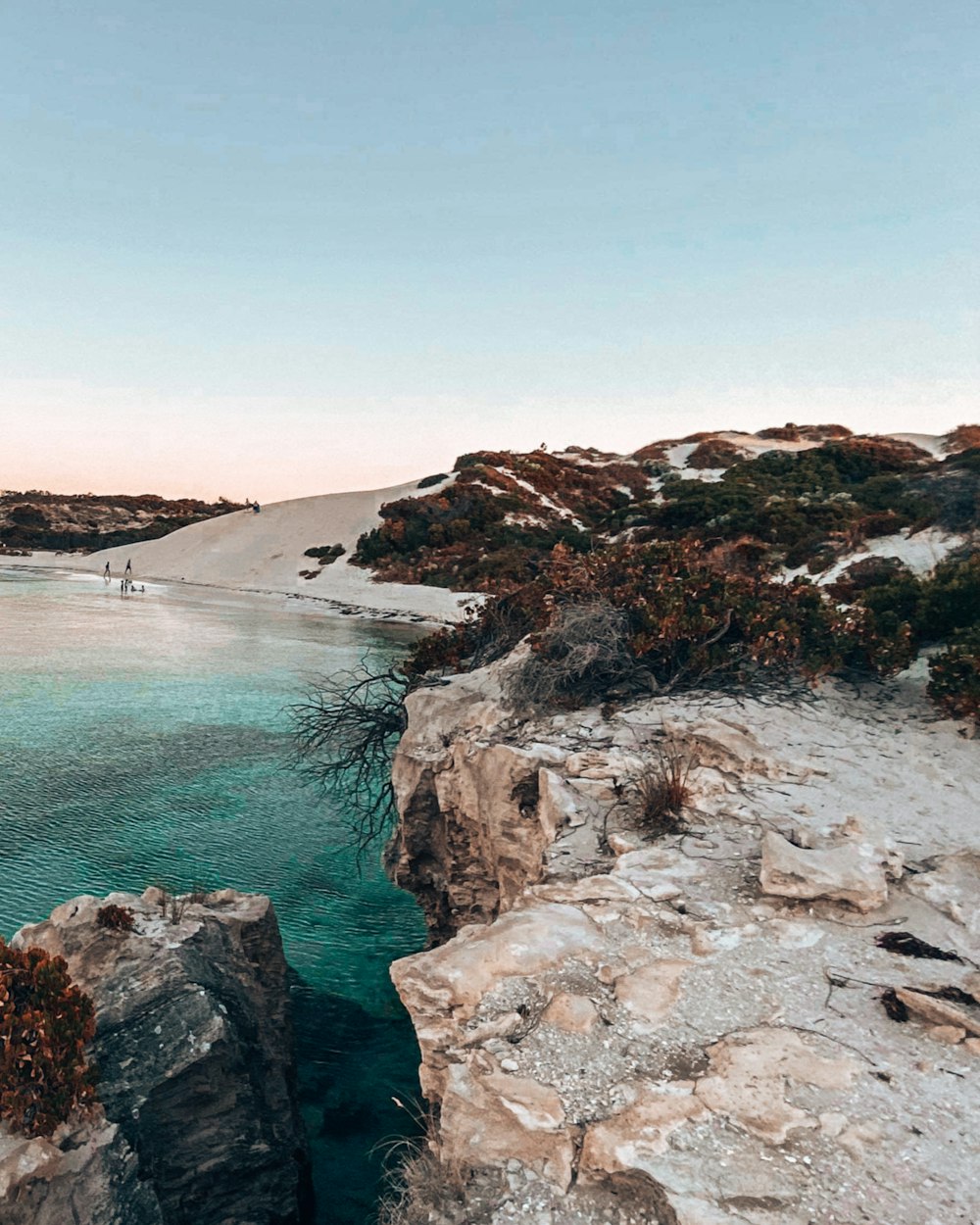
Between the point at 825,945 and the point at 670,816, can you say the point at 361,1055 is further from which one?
the point at 825,945

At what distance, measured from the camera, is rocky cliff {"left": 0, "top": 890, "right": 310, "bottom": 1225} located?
419 centimetres

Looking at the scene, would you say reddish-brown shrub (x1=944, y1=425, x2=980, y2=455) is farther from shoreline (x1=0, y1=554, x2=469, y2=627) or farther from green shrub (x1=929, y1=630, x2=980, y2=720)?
green shrub (x1=929, y1=630, x2=980, y2=720)

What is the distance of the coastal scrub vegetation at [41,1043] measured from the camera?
423 cm

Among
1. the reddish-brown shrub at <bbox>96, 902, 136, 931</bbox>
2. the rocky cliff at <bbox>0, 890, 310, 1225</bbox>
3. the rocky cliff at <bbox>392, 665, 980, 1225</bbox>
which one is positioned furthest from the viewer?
the reddish-brown shrub at <bbox>96, 902, 136, 931</bbox>

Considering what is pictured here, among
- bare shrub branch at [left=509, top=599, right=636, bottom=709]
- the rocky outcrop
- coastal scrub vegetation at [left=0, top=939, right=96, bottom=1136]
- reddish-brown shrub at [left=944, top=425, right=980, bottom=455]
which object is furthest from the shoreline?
reddish-brown shrub at [left=944, top=425, right=980, bottom=455]

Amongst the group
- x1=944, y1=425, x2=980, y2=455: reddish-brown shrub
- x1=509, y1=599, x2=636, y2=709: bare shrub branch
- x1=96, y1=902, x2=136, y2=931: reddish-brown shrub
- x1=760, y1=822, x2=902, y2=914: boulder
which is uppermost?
x1=944, y1=425, x2=980, y2=455: reddish-brown shrub

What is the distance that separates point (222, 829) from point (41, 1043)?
30.8ft

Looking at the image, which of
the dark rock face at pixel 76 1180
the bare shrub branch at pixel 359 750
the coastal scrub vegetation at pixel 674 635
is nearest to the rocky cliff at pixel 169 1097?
the dark rock face at pixel 76 1180

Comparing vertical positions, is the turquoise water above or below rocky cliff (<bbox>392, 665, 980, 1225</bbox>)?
below

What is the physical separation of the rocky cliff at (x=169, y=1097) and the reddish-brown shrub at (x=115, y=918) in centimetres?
5

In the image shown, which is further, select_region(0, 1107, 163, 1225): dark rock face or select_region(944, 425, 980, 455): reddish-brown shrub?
select_region(944, 425, 980, 455): reddish-brown shrub

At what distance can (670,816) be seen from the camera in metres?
6.67

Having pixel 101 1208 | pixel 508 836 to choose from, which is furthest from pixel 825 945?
pixel 101 1208

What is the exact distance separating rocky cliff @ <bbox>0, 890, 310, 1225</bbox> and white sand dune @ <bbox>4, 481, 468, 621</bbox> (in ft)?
139
